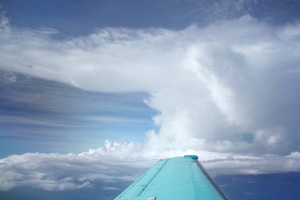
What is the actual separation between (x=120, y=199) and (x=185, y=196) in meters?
3.84

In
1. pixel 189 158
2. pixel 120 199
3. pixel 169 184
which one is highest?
pixel 189 158

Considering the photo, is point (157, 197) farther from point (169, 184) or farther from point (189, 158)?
point (189, 158)

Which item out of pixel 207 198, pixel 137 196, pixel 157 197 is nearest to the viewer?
pixel 207 198

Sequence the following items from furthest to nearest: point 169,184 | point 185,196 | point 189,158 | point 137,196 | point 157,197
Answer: point 189,158
point 169,184
point 137,196
point 157,197
point 185,196

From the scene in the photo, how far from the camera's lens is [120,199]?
9742 millimetres

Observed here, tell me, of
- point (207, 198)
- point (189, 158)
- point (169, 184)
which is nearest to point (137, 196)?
point (169, 184)

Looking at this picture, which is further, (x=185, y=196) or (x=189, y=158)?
(x=189, y=158)

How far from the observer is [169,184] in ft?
33.4

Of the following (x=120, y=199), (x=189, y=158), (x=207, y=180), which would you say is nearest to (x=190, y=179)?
(x=207, y=180)

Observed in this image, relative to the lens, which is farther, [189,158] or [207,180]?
[189,158]

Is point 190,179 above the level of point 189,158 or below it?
below

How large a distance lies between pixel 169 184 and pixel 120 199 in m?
2.71

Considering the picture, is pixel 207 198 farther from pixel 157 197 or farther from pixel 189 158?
pixel 189 158

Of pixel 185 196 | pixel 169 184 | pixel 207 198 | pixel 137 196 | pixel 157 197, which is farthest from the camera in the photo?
pixel 169 184
